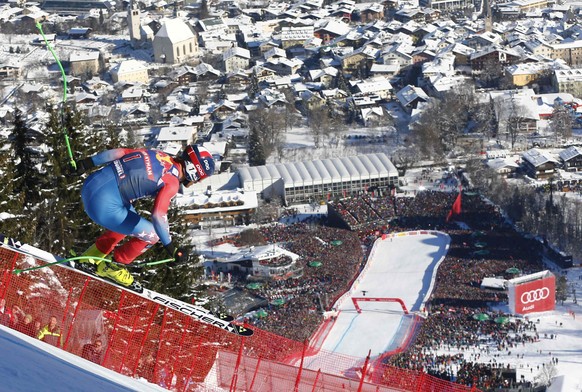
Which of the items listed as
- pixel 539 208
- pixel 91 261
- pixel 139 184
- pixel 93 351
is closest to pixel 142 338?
pixel 93 351

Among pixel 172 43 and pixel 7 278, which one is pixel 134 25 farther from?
pixel 7 278

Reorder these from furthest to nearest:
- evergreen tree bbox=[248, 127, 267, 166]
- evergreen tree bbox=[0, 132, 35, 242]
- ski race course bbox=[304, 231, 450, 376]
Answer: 1. evergreen tree bbox=[248, 127, 267, 166]
2. ski race course bbox=[304, 231, 450, 376]
3. evergreen tree bbox=[0, 132, 35, 242]

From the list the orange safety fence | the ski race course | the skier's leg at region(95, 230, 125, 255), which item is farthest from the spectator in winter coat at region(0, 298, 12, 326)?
→ the ski race course

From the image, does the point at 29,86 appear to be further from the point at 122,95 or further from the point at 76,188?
the point at 76,188

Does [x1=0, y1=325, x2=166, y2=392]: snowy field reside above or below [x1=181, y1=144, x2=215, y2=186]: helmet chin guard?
below

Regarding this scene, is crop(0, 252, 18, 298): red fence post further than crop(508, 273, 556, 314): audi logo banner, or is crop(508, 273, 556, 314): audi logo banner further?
crop(508, 273, 556, 314): audi logo banner

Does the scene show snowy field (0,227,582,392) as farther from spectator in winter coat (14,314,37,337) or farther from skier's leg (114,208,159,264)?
skier's leg (114,208,159,264)

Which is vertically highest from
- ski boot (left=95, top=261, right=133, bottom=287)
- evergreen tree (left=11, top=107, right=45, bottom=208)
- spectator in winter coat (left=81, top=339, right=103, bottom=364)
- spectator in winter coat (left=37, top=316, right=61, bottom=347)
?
ski boot (left=95, top=261, right=133, bottom=287)
